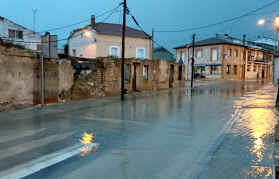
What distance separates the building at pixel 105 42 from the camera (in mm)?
29930

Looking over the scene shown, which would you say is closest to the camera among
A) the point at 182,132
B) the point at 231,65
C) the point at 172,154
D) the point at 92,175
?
the point at 92,175

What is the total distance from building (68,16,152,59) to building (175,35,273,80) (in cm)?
1051

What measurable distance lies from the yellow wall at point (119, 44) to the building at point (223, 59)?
9.57 metres

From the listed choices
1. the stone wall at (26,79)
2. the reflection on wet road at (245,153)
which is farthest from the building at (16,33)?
the reflection on wet road at (245,153)

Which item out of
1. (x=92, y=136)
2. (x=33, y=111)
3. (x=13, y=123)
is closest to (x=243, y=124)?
(x=92, y=136)

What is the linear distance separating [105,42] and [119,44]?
2187 mm

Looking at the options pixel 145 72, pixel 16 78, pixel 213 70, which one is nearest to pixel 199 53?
pixel 213 70

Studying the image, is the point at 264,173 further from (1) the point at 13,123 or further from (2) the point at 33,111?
(2) the point at 33,111

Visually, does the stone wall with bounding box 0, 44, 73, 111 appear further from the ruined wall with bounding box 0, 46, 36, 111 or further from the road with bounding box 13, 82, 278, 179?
the road with bounding box 13, 82, 278, 179

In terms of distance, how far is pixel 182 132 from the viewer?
6.40m

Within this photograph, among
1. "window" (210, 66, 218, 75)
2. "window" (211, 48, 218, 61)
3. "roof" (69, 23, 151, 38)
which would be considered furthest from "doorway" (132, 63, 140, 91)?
"window" (210, 66, 218, 75)

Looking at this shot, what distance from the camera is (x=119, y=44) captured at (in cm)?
3145

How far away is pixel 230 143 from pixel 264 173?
5.38 ft

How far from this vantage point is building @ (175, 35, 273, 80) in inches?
1656
